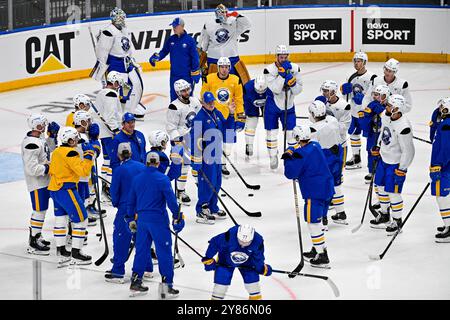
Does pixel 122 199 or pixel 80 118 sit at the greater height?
pixel 80 118

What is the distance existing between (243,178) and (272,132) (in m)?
0.62

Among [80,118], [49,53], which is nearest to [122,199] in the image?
[80,118]

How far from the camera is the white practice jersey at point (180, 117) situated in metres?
10.5

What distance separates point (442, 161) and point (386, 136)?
1.79 ft

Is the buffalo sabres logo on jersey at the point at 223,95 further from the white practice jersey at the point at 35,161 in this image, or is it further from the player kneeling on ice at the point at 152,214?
the player kneeling on ice at the point at 152,214

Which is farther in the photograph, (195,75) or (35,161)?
(195,75)

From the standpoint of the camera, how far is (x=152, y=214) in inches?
313

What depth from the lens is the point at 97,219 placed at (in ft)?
33.3

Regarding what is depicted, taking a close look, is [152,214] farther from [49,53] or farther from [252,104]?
[49,53]

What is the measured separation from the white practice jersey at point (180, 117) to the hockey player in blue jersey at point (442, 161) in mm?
2396

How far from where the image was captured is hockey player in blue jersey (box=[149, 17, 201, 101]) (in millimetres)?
13297

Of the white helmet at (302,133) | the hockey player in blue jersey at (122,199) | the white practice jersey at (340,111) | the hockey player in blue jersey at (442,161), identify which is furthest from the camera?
the white practice jersey at (340,111)

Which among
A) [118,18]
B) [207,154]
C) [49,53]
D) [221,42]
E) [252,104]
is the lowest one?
[207,154]

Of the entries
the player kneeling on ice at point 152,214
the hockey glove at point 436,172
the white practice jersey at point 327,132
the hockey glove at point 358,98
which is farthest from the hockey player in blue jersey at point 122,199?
the hockey glove at point 358,98
